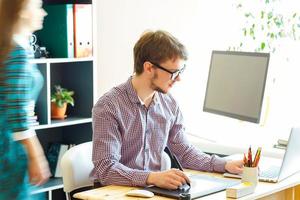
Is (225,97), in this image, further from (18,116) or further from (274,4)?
(18,116)

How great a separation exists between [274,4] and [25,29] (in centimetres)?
271

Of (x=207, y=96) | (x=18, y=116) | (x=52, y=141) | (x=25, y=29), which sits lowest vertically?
(x=52, y=141)

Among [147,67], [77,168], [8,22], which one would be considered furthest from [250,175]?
[8,22]

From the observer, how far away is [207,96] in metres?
3.69

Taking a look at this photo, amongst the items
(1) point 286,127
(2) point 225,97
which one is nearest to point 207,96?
(2) point 225,97

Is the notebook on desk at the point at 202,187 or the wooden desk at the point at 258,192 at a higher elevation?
the notebook on desk at the point at 202,187

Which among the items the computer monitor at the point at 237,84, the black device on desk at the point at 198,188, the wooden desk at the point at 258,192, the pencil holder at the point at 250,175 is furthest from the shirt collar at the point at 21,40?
the computer monitor at the point at 237,84

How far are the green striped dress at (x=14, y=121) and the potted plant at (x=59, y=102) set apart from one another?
1865 mm

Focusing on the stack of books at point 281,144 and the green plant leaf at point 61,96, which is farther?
the green plant leaf at point 61,96

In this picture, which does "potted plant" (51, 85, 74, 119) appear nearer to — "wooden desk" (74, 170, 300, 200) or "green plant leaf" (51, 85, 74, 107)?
"green plant leaf" (51, 85, 74, 107)

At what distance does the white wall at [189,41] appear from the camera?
407cm

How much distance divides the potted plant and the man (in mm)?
974

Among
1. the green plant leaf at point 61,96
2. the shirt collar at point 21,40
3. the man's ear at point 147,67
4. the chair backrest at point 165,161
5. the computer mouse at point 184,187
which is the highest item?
the shirt collar at point 21,40

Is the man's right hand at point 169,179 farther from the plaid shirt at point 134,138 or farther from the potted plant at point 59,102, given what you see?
the potted plant at point 59,102
